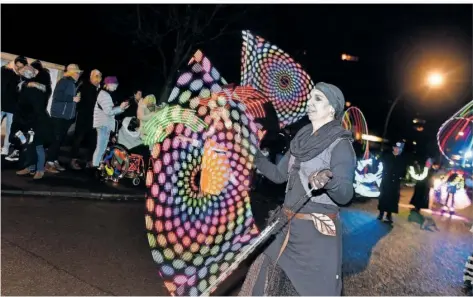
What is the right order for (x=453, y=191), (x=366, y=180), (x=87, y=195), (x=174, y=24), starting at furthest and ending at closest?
(x=174, y=24)
(x=366, y=180)
(x=453, y=191)
(x=87, y=195)

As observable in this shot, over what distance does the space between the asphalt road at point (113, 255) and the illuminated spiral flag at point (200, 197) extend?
369 millimetres

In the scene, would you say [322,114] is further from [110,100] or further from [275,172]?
[110,100]

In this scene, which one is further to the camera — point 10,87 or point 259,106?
point 259,106

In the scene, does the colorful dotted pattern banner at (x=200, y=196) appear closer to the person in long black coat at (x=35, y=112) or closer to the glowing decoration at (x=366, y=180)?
the person in long black coat at (x=35, y=112)

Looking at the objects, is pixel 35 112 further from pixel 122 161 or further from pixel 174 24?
pixel 174 24

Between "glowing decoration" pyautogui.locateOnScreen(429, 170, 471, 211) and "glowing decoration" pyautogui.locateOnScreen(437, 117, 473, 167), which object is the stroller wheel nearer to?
"glowing decoration" pyautogui.locateOnScreen(437, 117, 473, 167)

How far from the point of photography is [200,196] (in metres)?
7.03

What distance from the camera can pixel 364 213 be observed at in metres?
13.0

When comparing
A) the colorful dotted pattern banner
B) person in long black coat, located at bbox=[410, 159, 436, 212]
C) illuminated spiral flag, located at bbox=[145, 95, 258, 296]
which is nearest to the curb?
illuminated spiral flag, located at bbox=[145, 95, 258, 296]

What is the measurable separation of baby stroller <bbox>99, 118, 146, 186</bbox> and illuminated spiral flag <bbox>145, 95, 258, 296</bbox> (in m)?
2.64

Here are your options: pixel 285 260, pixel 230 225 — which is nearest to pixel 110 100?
pixel 230 225

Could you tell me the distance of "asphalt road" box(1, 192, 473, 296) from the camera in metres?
4.62

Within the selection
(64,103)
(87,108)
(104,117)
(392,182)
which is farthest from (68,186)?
(392,182)

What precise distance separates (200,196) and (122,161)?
4.12 metres
